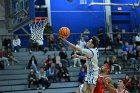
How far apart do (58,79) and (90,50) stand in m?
8.46

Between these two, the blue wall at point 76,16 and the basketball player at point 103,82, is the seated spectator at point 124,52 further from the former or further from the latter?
the basketball player at point 103,82

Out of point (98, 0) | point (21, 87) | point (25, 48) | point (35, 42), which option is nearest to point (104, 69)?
point (21, 87)

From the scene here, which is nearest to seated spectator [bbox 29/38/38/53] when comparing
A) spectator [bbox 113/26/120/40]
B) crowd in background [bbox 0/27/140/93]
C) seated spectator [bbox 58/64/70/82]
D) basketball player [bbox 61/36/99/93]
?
crowd in background [bbox 0/27/140/93]

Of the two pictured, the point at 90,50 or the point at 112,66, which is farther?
the point at 112,66

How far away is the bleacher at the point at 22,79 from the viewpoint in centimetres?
1535

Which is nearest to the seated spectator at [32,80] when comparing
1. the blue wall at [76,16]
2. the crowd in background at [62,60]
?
the crowd in background at [62,60]

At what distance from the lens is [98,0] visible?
938 inches

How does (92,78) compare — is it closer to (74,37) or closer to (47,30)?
(47,30)

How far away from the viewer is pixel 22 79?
16.3 meters

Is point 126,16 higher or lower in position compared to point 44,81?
higher

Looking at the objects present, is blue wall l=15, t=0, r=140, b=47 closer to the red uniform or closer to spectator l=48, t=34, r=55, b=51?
spectator l=48, t=34, r=55, b=51

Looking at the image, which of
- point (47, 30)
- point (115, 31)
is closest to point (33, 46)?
point (47, 30)

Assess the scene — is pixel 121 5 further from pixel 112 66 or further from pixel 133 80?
pixel 133 80

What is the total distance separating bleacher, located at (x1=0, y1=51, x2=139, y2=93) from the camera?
15352 mm
